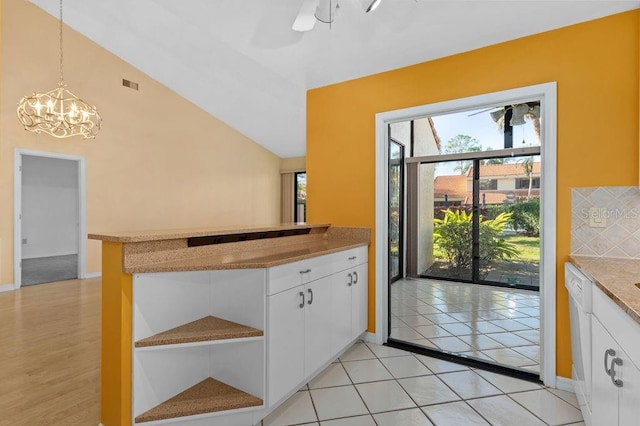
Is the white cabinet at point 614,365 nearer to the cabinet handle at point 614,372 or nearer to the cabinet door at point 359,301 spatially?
the cabinet handle at point 614,372

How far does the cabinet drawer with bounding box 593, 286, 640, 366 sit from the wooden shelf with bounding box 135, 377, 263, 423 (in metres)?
1.64

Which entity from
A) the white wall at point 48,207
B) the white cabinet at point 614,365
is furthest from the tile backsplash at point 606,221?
the white wall at point 48,207

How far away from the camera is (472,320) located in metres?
3.51

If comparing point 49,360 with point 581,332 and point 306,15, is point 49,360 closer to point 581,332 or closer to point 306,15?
point 306,15

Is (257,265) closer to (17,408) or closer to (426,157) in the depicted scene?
(17,408)

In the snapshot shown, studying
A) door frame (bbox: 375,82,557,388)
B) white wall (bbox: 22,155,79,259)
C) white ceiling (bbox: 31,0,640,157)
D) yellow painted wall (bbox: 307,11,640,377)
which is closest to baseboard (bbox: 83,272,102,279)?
white wall (bbox: 22,155,79,259)

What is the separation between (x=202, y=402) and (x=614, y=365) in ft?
6.19

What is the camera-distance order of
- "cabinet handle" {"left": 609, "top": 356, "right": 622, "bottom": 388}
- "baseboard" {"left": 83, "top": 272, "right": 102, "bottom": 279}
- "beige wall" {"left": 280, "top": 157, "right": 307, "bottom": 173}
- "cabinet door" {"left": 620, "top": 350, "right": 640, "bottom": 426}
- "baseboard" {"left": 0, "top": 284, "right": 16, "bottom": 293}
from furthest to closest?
"beige wall" {"left": 280, "top": 157, "right": 307, "bottom": 173} < "baseboard" {"left": 83, "top": 272, "right": 102, "bottom": 279} < "baseboard" {"left": 0, "top": 284, "right": 16, "bottom": 293} < "cabinet handle" {"left": 609, "top": 356, "right": 622, "bottom": 388} < "cabinet door" {"left": 620, "top": 350, "right": 640, "bottom": 426}

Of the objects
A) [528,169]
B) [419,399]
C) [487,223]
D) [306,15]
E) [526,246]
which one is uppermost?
[306,15]

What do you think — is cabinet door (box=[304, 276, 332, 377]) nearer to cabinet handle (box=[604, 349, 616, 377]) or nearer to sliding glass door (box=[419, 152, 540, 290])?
cabinet handle (box=[604, 349, 616, 377])

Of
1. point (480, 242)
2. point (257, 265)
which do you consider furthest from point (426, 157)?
point (257, 265)

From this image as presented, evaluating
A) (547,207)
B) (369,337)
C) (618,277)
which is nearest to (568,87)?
(547,207)

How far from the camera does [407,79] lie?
110 inches

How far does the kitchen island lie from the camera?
1.65 meters
